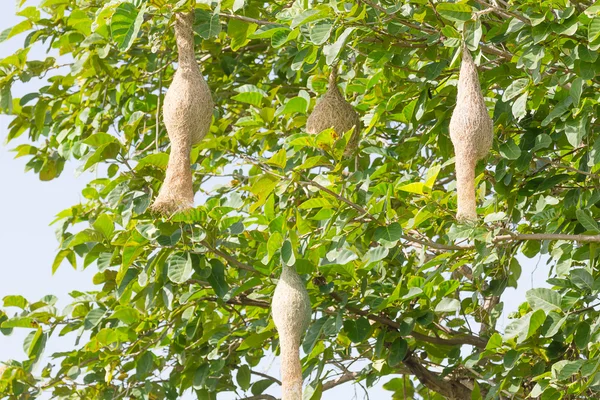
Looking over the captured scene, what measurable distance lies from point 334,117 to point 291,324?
0.94 m

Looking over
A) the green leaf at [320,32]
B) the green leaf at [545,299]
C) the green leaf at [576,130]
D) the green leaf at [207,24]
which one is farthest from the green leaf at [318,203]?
the green leaf at [576,130]

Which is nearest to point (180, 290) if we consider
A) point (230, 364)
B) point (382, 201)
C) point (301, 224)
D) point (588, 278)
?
point (230, 364)

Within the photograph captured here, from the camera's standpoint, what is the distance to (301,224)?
10.7 feet

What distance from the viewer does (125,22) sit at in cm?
288

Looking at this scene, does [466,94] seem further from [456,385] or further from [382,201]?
[456,385]

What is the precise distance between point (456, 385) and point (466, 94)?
1.86m

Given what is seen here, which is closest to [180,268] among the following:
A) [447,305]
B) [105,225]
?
[105,225]

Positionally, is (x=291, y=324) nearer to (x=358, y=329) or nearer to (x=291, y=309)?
(x=291, y=309)

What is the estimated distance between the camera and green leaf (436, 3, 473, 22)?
2.79 meters

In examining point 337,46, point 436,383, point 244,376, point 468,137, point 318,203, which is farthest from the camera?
point 244,376

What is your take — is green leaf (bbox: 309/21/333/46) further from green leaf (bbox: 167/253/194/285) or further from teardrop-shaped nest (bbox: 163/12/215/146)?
green leaf (bbox: 167/253/194/285)

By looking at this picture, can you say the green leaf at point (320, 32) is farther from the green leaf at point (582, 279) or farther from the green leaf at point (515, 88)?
the green leaf at point (582, 279)

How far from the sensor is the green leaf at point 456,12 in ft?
9.15

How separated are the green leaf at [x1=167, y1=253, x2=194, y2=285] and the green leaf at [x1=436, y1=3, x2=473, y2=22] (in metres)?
1.11
